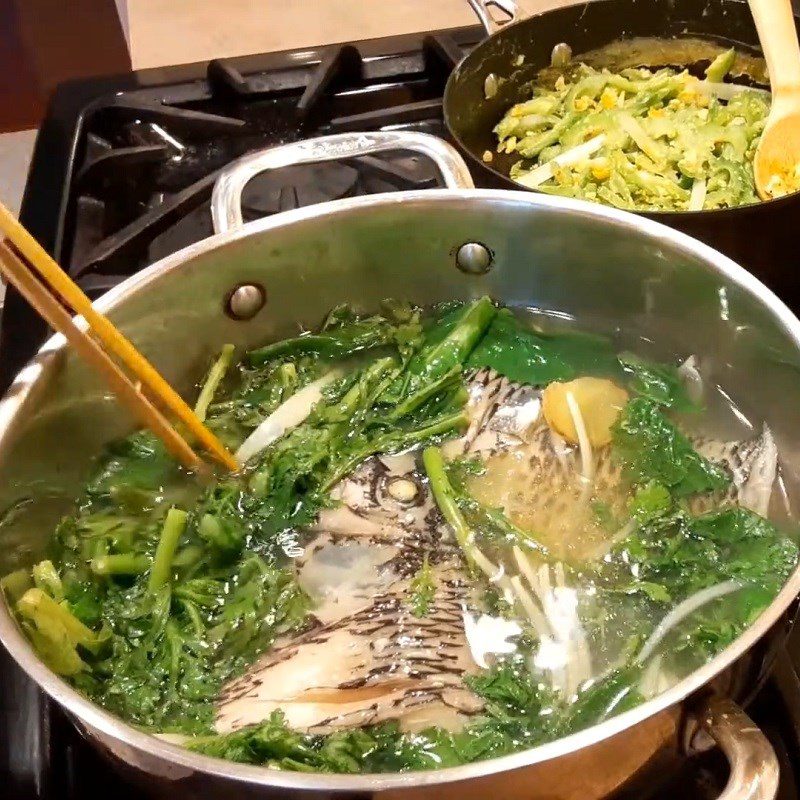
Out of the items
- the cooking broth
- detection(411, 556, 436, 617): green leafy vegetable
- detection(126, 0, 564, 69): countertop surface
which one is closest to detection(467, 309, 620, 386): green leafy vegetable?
the cooking broth

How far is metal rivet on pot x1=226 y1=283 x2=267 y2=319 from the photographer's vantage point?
3.46 ft

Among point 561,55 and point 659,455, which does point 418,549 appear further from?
point 561,55

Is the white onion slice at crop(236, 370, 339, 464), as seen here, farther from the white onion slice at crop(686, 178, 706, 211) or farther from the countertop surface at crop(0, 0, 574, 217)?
the countertop surface at crop(0, 0, 574, 217)

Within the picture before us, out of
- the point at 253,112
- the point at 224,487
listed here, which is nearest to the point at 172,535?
the point at 224,487

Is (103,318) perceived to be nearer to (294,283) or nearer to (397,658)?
(294,283)

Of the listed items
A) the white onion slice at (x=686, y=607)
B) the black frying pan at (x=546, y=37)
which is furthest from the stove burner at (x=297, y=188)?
the white onion slice at (x=686, y=607)

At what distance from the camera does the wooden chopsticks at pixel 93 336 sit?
746mm

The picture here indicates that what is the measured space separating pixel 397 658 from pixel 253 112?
3.35ft

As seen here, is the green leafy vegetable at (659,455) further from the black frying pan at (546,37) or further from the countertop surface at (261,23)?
the countertop surface at (261,23)

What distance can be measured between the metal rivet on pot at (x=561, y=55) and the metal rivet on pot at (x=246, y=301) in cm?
73

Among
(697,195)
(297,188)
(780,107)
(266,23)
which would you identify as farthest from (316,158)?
(266,23)

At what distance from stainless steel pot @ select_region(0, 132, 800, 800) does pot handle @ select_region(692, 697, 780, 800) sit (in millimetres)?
27

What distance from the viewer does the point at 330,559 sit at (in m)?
0.93

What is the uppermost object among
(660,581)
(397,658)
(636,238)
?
(636,238)
